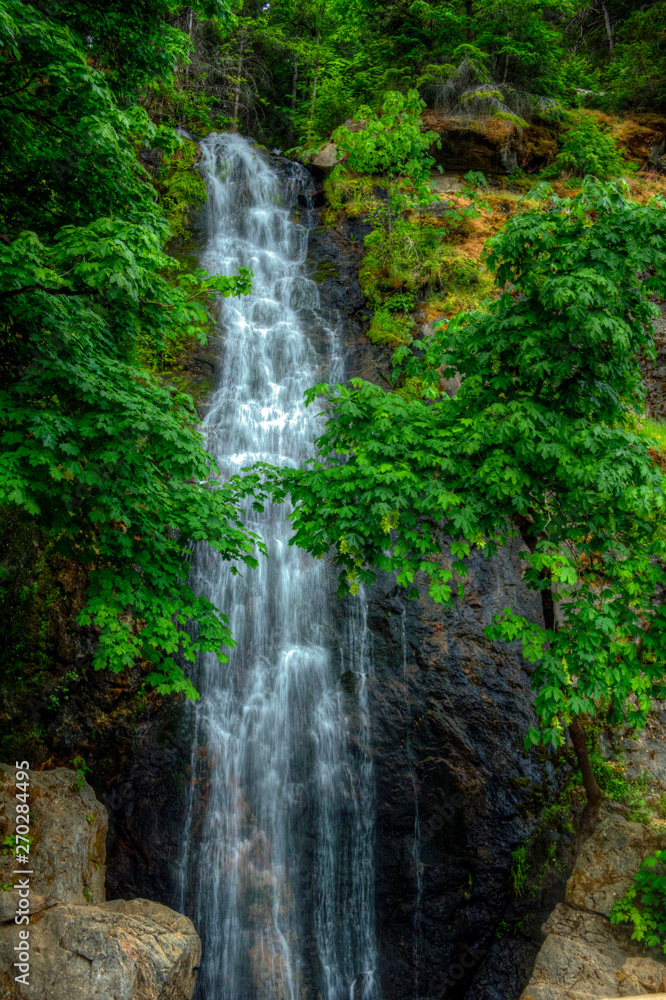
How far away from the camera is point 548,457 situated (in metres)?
5.35

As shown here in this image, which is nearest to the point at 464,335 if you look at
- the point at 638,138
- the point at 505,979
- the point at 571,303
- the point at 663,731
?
the point at 571,303

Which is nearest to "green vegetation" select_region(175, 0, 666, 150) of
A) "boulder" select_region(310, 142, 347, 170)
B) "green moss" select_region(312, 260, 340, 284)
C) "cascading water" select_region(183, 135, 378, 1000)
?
"boulder" select_region(310, 142, 347, 170)

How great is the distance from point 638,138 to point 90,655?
53.3ft

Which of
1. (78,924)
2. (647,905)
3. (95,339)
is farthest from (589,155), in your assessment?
(78,924)

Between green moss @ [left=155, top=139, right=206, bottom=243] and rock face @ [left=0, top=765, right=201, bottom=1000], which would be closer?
rock face @ [left=0, top=765, right=201, bottom=1000]

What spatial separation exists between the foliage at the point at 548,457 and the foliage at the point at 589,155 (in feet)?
30.9

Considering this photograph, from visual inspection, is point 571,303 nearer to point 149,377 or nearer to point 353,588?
point 353,588

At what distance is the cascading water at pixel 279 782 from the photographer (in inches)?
311

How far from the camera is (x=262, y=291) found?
1332 cm

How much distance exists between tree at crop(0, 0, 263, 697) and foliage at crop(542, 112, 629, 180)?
33.6 ft

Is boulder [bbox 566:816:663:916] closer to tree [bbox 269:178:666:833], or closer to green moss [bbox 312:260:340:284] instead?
tree [bbox 269:178:666:833]

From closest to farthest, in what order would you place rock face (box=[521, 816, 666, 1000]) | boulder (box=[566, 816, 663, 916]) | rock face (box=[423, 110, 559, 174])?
rock face (box=[521, 816, 666, 1000]) < boulder (box=[566, 816, 663, 916]) < rock face (box=[423, 110, 559, 174])

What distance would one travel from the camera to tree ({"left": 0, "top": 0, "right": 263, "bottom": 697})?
494cm

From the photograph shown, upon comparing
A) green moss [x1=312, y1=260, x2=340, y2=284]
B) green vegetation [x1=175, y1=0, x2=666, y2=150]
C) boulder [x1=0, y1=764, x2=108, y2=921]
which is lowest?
boulder [x1=0, y1=764, x2=108, y2=921]
